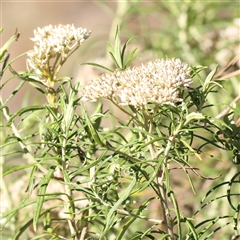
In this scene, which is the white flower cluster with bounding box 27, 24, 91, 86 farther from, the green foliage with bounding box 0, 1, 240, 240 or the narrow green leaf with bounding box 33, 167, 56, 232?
the narrow green leaf with bounding box 33, 167, 56, 232

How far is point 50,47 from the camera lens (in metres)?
0.79

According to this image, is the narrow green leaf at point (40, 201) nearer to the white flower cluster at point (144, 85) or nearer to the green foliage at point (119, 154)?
the green foliage at point (119, 154)

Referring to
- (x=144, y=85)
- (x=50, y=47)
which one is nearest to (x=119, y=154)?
(x=144, y=85)

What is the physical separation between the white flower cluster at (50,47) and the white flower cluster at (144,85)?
0.10 m

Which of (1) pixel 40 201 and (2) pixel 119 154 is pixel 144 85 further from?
(1) pixel 40 201

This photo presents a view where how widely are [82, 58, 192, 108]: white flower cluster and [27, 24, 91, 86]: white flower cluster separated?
0.34ft

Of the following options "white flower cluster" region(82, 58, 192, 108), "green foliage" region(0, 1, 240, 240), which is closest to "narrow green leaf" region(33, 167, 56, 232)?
"green foliage" region(0, 1, 240, 240)

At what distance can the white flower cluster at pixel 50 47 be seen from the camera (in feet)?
2.58

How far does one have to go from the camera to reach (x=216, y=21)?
1.85m

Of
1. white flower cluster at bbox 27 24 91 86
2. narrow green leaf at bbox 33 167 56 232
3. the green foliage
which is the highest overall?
white flower cluster at bbox 27 24 91 86

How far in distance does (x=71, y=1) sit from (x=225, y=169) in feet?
19.0

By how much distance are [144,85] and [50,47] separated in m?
0.19

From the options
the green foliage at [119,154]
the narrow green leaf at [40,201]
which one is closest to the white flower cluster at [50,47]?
A: the green foliage at [119,154]

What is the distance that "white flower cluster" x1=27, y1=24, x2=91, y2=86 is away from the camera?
79 cm
